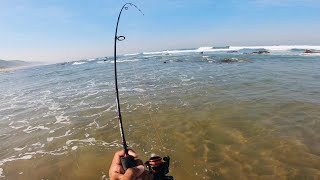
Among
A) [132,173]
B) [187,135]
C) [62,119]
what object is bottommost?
[62,119]

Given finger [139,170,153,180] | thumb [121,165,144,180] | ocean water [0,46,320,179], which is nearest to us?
thumb [121,165,144,180]

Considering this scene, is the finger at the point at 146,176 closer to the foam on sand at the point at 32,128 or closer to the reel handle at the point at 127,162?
the reel handle at the point at 127,162

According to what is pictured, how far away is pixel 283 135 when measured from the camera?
7668mm

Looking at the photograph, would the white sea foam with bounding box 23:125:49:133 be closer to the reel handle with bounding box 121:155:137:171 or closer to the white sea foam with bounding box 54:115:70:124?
the white sea foam with bounding box 54:115:70:124

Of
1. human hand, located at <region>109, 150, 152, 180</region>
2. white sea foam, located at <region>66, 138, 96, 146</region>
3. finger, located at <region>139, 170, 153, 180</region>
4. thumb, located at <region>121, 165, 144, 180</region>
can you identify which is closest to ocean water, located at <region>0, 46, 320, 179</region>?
white sea foam, located at <region>66, 138, 96, 146</region>

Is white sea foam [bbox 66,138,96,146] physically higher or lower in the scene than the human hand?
lower

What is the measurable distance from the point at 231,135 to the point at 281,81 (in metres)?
9.47

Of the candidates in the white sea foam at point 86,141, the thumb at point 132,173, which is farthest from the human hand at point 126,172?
the white sea foam at point 86,141

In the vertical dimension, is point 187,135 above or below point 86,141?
above

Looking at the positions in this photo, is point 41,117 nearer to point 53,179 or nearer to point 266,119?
point 53,179

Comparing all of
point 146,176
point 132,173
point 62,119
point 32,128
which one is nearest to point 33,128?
point 32,128

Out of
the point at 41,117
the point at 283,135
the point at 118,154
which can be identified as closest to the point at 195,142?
the point at 283,135

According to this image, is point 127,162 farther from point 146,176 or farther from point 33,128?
point 33,128

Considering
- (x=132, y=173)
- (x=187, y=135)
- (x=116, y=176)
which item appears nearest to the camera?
(x=132, y=173)
